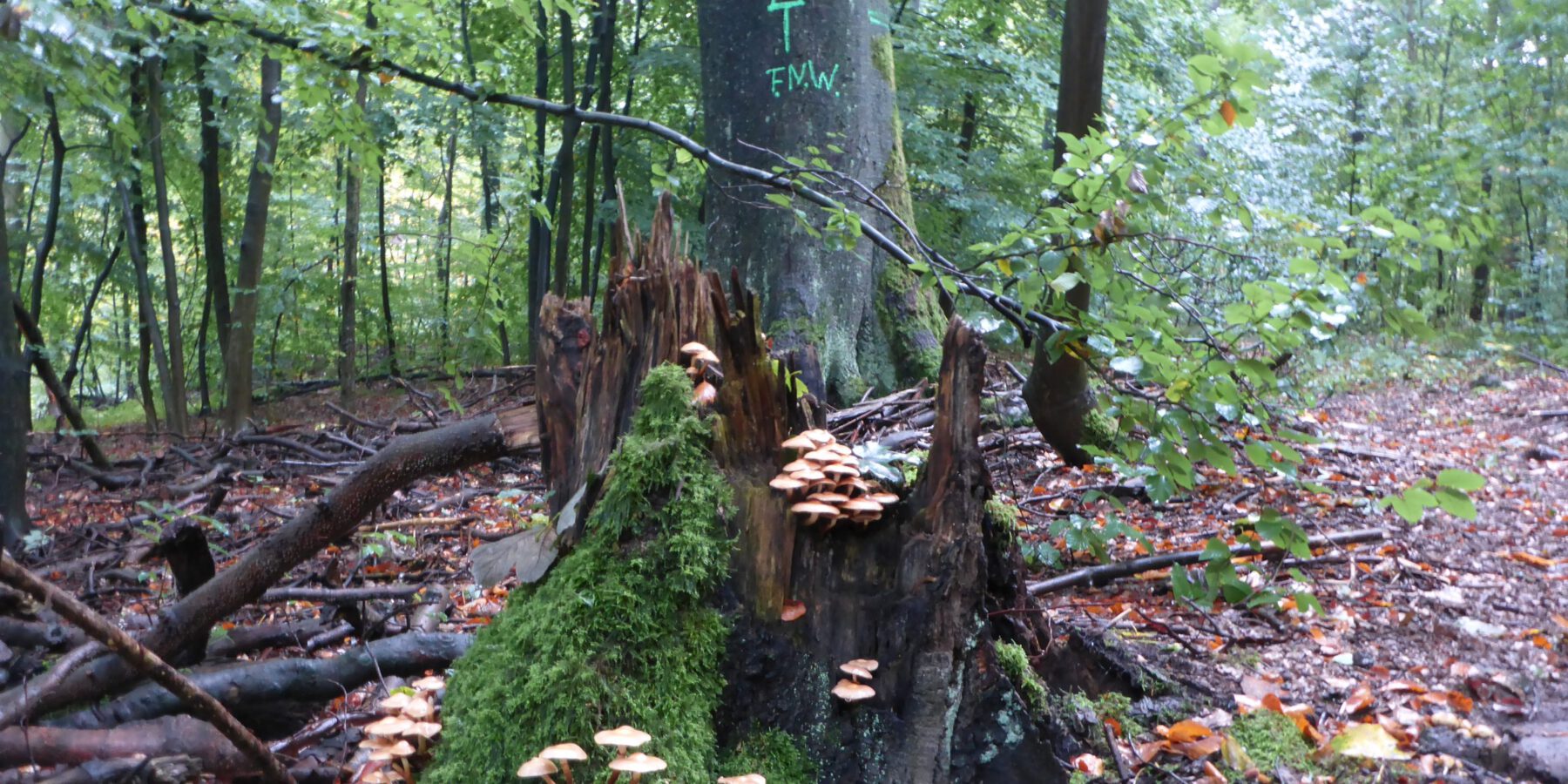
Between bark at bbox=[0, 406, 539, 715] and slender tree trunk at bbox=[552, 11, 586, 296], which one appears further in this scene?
slender tree trunk at bbox=[552, 11, 586, 296]

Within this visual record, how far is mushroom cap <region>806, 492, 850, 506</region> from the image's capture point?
243cm

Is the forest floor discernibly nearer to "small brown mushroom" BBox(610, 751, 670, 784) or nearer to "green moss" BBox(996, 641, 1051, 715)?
"green moss" BBox(996, 641, 1051, 715)

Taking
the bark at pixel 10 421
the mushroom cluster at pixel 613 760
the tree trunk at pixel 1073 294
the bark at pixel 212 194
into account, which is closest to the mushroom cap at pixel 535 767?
the mushroom cluster at pixel 613 760

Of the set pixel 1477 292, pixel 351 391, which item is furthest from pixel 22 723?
pixel 1477 292

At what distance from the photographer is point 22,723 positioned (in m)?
2.61

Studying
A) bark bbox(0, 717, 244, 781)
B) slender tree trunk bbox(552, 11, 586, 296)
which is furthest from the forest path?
slender tree trunk bbox(552, 11, 586, 296)

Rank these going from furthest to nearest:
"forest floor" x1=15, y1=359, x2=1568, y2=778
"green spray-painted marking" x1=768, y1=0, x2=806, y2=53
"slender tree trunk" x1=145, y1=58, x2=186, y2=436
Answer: "slender tree trunk" x1=145, y1=58, x2=186, y2=436, "green spray-painted marking" x1=768, y1=0, x2=806, y2=53, "forest floor" x1=15, y1=359, x2=1568, y2=778

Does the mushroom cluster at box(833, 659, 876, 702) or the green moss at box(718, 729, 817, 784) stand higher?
the mushroom cluster at box(833, 659, 876, 702)

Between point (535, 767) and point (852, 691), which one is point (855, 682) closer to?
point (852, 691)

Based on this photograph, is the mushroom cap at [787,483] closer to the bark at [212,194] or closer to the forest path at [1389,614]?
the forest path at [1389,614]

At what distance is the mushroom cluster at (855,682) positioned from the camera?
2316 millimetres

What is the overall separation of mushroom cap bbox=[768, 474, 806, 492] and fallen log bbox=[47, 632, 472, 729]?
5.35 feet

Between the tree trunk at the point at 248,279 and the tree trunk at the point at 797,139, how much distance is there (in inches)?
329

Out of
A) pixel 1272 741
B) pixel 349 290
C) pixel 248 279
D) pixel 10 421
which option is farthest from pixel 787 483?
pixel 349 290
